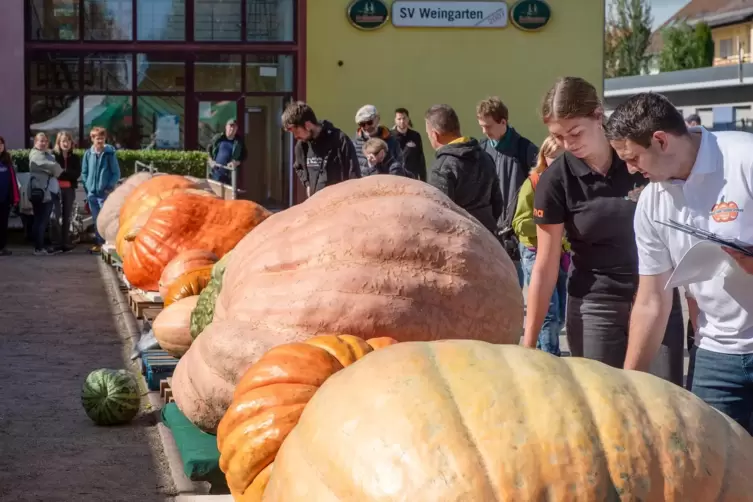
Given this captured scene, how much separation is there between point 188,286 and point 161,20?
1778 cm

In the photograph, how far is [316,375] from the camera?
362 cm

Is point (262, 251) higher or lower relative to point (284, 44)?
lower

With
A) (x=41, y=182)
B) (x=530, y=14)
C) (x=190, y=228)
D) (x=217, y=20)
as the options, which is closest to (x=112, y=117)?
(x=217, y=20)

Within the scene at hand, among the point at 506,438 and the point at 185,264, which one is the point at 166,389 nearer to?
the point at 185,264

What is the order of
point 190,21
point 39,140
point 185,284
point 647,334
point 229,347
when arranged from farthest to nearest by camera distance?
point 190,21 → point 39,140 → point 185,284 → point 229,347 → point 647,334

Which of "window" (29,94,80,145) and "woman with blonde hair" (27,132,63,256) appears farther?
"window" (29,94,80,145)

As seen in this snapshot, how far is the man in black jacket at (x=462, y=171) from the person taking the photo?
772 cm

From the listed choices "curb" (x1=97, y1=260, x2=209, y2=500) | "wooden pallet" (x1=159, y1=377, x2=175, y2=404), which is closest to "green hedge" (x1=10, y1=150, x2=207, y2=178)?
"curb" (x1=97, y1=260, x2=209, y2=500)

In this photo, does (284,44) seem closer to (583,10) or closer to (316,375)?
(583,10)

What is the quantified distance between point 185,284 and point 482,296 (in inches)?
129

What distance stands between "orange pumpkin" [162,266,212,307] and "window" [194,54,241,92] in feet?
56.5

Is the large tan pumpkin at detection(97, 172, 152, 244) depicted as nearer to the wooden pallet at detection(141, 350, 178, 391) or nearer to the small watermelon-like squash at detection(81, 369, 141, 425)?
the wooden pallet at detection(141, 350, 178, 391)

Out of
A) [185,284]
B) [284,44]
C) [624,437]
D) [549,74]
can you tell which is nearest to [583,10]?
[549,74]

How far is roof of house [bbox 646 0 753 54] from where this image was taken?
7831cm
